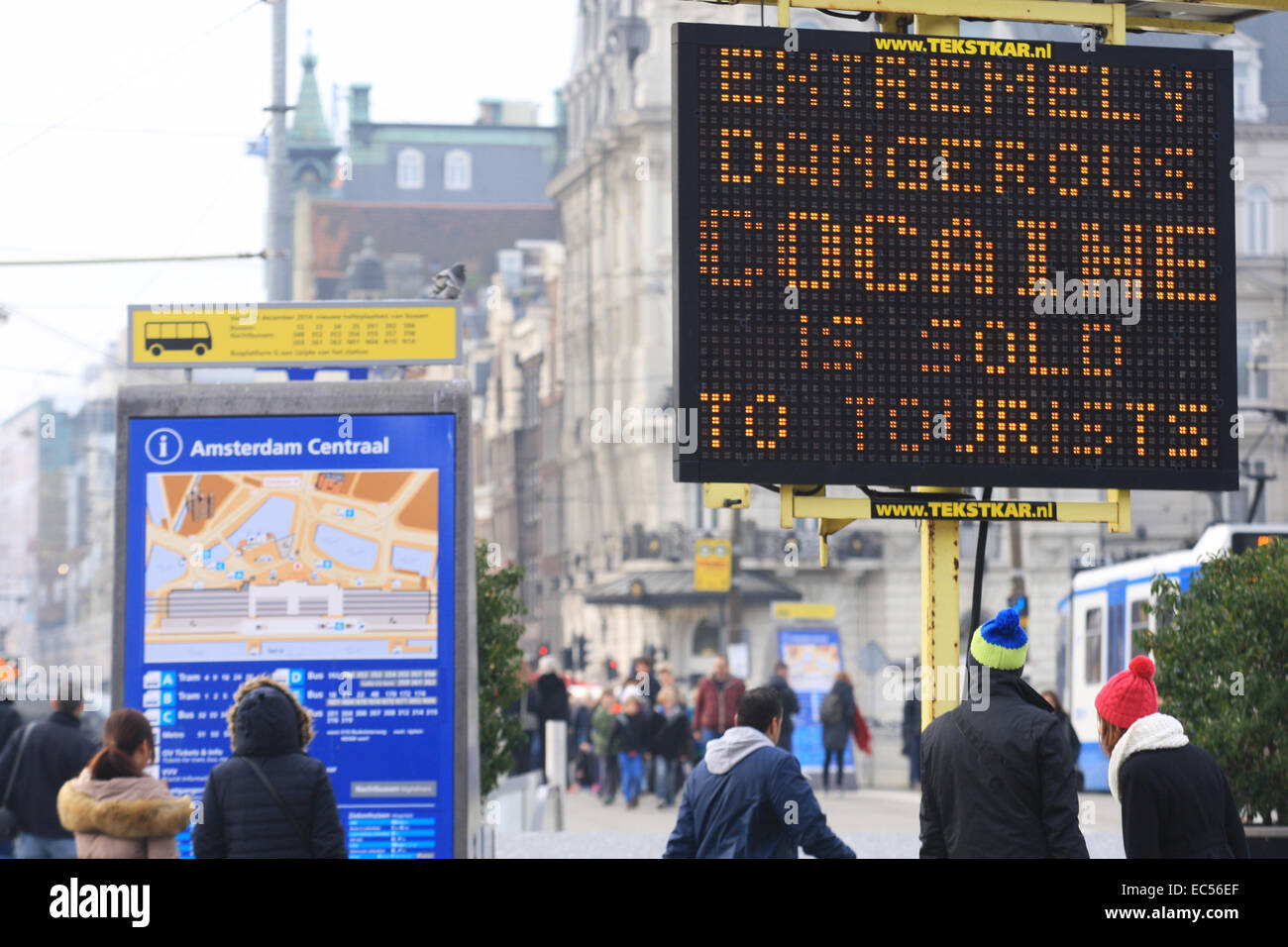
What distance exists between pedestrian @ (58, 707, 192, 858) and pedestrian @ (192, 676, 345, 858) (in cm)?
16

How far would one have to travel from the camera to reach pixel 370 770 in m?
10.3

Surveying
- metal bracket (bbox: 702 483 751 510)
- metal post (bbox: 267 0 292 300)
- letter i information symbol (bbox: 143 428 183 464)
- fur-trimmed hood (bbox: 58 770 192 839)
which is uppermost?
metal post (bbox: 267 0 292 300)

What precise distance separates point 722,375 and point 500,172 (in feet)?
335

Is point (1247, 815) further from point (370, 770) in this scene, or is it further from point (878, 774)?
point (878, 774)

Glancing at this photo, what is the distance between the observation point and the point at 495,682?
14.0 m

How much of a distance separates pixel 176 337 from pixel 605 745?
19106 mm

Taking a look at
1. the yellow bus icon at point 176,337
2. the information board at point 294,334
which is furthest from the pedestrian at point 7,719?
the yellow bus icon at point 176,337

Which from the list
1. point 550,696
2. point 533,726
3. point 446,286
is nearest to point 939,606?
point 446,286

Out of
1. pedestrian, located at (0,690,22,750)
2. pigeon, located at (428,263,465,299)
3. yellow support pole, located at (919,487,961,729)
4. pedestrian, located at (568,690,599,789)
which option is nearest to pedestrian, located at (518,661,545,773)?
pedestrian, located at (568,690,599,789)

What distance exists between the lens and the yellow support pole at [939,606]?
9.50 meters

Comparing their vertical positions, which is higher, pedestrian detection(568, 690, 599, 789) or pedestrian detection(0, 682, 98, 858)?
pedestrian detection(0, 682, 98, 858)

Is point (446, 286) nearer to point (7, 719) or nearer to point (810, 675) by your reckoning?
point (7, 719)

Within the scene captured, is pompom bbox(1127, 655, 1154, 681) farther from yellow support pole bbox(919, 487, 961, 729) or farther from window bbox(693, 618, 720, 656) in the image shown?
window bbox(693, 618, 720, 656)

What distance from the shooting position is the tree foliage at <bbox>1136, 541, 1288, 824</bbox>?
1379cm
